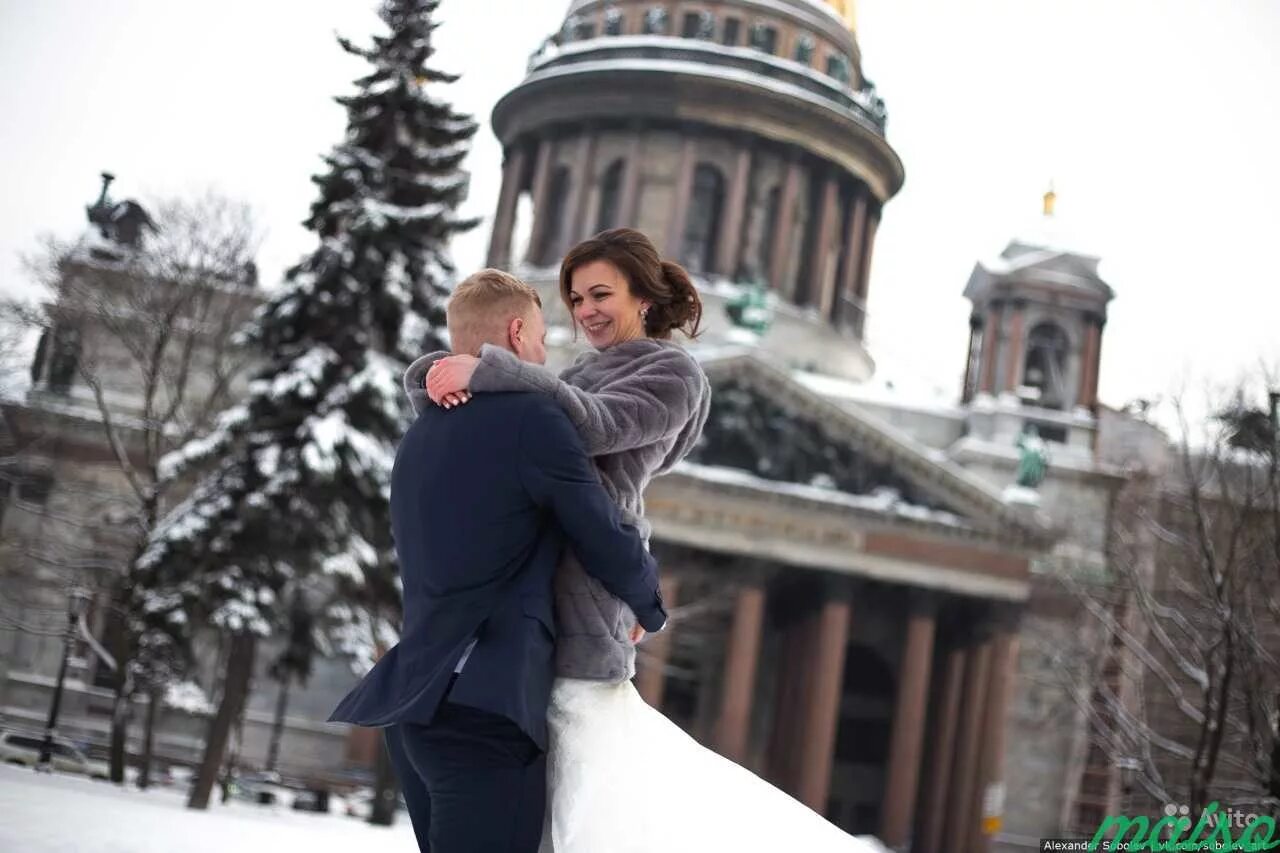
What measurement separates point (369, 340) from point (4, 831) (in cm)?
1288

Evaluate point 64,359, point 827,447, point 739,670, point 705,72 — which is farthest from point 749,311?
point 64,359

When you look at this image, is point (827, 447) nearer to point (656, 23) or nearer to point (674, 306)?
point (656, 23)

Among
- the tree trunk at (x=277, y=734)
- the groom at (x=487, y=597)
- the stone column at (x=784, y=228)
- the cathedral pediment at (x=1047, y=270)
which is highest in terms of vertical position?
the stone column at (x=784, y=228)

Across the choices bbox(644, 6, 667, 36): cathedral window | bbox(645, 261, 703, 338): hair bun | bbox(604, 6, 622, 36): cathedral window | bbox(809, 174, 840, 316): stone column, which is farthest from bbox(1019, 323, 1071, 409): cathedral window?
bbox(645, 261, 703, 338): hair bun

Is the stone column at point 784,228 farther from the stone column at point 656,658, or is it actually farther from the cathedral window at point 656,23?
the stone column at point 656,658

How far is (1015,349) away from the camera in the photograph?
4097 cm

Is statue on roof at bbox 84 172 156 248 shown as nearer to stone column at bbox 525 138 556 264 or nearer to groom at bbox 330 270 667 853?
stone column at bbox 525 138 556 264

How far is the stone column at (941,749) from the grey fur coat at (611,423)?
114 feet

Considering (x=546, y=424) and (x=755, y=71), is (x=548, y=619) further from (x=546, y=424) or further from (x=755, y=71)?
(x=755, y=71)

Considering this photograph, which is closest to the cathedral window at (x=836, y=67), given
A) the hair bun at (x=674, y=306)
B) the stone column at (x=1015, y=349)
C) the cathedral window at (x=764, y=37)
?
the cathedral window at (x=764, y=37)

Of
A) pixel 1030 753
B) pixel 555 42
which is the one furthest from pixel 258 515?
pixel 555 42

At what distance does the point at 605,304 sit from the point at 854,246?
46946 mm

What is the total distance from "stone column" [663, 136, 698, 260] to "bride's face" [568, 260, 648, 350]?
42.8 metres

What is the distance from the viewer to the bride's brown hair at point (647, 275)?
3.19 meters
